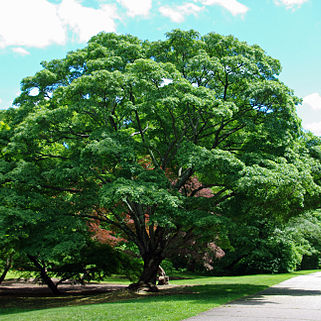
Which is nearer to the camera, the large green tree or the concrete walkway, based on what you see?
the concrete walkway

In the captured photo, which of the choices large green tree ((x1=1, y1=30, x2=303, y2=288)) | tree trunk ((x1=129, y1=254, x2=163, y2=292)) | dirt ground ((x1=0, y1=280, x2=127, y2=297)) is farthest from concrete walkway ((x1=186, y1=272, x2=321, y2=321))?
dirt ground ((x1=0, y1=280, x2=127, y2=297))

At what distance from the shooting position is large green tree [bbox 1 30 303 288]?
43.8ft

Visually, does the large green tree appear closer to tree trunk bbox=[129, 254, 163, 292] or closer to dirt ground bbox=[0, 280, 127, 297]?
tree trunk bbox=[129, 254, 163, 292]

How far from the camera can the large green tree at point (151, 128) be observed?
13.3 metres

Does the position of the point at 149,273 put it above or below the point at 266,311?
above

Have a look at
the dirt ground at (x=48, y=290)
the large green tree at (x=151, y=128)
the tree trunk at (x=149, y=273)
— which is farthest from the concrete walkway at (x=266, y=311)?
the dirt ground at (x=48, y=290)

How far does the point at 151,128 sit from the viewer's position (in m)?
17.8

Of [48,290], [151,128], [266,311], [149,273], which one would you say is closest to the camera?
[266,311]

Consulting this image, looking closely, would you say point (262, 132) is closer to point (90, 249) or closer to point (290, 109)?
point (290, 109)

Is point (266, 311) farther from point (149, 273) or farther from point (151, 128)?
point (151, 128)

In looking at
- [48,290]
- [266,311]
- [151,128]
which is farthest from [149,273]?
[48,290]

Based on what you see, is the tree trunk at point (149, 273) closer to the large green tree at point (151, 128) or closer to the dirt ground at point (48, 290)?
the large green tree at point (151, 128)

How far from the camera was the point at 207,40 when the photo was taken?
1680 centimetres

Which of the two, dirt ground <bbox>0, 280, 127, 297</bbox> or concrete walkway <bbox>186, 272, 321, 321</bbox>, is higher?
concrete walkway <bbox>186, 272, 321, 321</bbox>
